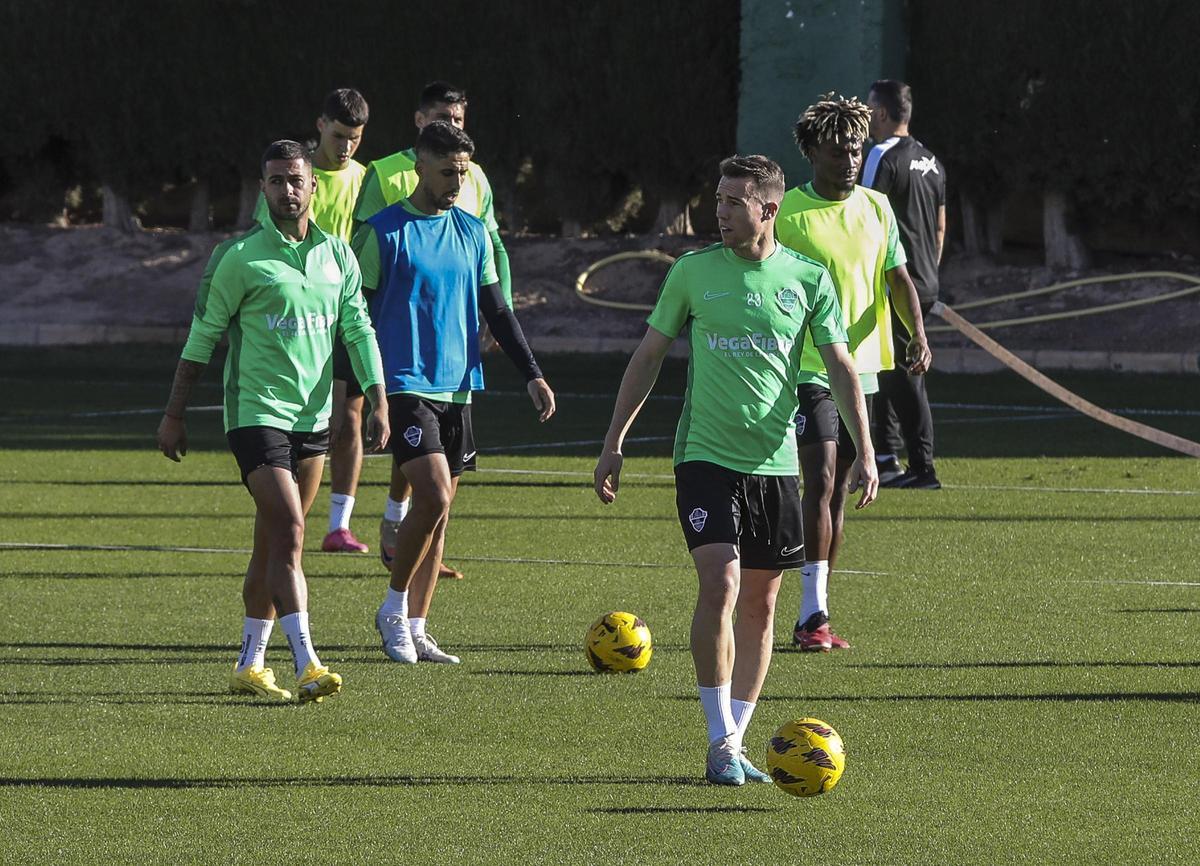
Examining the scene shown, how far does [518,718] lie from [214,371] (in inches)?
668

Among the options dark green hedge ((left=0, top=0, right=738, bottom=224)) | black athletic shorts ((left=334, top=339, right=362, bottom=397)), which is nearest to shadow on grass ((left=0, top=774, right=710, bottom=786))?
black athletic shorts ((left=334, top=339, right=362, bottom=397))

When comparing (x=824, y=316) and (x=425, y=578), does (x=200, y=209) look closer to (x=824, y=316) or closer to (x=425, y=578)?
→ (x=425, y=578)

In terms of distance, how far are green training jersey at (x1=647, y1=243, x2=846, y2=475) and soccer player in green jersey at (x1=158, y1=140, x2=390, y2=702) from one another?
1.62 meters

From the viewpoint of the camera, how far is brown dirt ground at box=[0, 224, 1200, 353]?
24250 mm

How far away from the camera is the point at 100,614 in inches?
390

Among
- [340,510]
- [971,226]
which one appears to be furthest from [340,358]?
[971,226]

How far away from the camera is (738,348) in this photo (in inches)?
278

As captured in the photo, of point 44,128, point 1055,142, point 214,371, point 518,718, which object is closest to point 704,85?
point 1055,142

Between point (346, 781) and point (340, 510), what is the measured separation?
508cm

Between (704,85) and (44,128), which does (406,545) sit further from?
(44,128)

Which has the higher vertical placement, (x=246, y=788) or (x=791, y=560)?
(x=791, y=560)

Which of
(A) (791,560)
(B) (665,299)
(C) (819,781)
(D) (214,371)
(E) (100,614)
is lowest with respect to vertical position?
(D) (214,371)

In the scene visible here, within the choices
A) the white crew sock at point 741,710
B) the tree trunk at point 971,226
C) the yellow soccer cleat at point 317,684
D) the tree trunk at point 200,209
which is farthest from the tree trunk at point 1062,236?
the white crew sock at point 741,710

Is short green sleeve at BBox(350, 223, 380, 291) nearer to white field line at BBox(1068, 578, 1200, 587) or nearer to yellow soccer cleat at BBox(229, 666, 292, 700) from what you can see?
yellow soccer cleat at BBox(229, 666, 292, 700)
